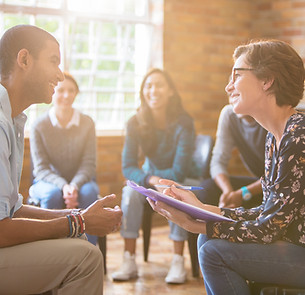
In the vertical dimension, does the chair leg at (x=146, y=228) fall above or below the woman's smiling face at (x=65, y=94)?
below

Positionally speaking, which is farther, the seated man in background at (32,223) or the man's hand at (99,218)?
the man's hand at (99,218)

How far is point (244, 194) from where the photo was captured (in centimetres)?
319

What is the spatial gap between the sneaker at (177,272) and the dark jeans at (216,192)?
427mm

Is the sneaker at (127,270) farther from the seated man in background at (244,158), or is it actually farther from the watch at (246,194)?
the watch at (246,194)

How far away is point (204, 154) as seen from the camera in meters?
3.62

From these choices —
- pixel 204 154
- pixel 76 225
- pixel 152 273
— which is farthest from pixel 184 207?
pixel 204 154

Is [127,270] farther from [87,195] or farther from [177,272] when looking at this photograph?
[87,195]

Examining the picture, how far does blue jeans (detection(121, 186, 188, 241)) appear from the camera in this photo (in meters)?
3.38

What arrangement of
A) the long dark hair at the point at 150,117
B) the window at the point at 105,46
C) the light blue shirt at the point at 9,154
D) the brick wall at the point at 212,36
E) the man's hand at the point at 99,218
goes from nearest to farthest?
the light blue shirt at the point at 9,154 → the man's hand at the point at 99,218 → the long dark hair at the point at 150,117 → the window at the point at 105,46 → the brick wall at the point at 212,36

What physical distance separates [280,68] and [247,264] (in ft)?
2.33

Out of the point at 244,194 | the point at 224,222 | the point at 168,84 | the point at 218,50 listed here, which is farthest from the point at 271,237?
the point at 218,50

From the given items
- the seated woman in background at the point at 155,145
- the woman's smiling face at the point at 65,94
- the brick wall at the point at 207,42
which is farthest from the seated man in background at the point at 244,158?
the brick wall at the point at 207,42

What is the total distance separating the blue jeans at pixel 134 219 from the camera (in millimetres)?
3383

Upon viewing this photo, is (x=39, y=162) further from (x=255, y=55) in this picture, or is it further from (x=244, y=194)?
(x=255, y=55)
